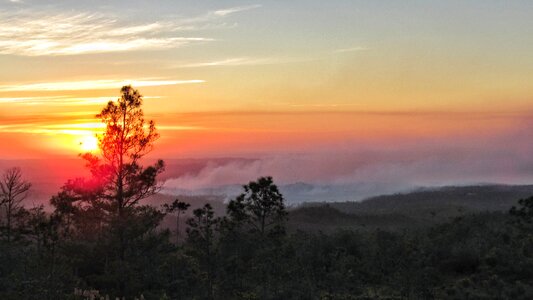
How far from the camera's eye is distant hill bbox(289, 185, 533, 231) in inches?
5330

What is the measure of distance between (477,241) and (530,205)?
702cm

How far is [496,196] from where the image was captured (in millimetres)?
178625

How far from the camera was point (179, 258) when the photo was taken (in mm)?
42250

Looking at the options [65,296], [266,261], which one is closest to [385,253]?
[266,261]

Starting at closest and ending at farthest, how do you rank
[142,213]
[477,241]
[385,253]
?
[142,213], [385,253], [477,241]

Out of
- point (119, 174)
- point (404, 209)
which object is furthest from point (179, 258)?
point (404, 209)

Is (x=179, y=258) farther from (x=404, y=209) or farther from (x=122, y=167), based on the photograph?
(x=404, y=209)

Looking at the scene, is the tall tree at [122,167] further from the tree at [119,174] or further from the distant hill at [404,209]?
the distant hill at [404,209]

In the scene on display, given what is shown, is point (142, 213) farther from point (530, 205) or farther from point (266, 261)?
point (530, 205)

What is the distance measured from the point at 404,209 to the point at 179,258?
125 metres

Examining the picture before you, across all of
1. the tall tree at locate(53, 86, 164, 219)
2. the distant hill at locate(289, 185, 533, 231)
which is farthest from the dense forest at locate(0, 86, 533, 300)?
the distant hill at locate(289, 185, 533, 231)

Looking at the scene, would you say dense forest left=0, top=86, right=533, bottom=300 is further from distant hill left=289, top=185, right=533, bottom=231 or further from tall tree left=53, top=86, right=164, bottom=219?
distant hill left=289, top=185, right=533, bottom=231

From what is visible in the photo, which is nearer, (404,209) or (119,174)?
(119,174)

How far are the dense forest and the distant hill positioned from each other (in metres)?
67.4
